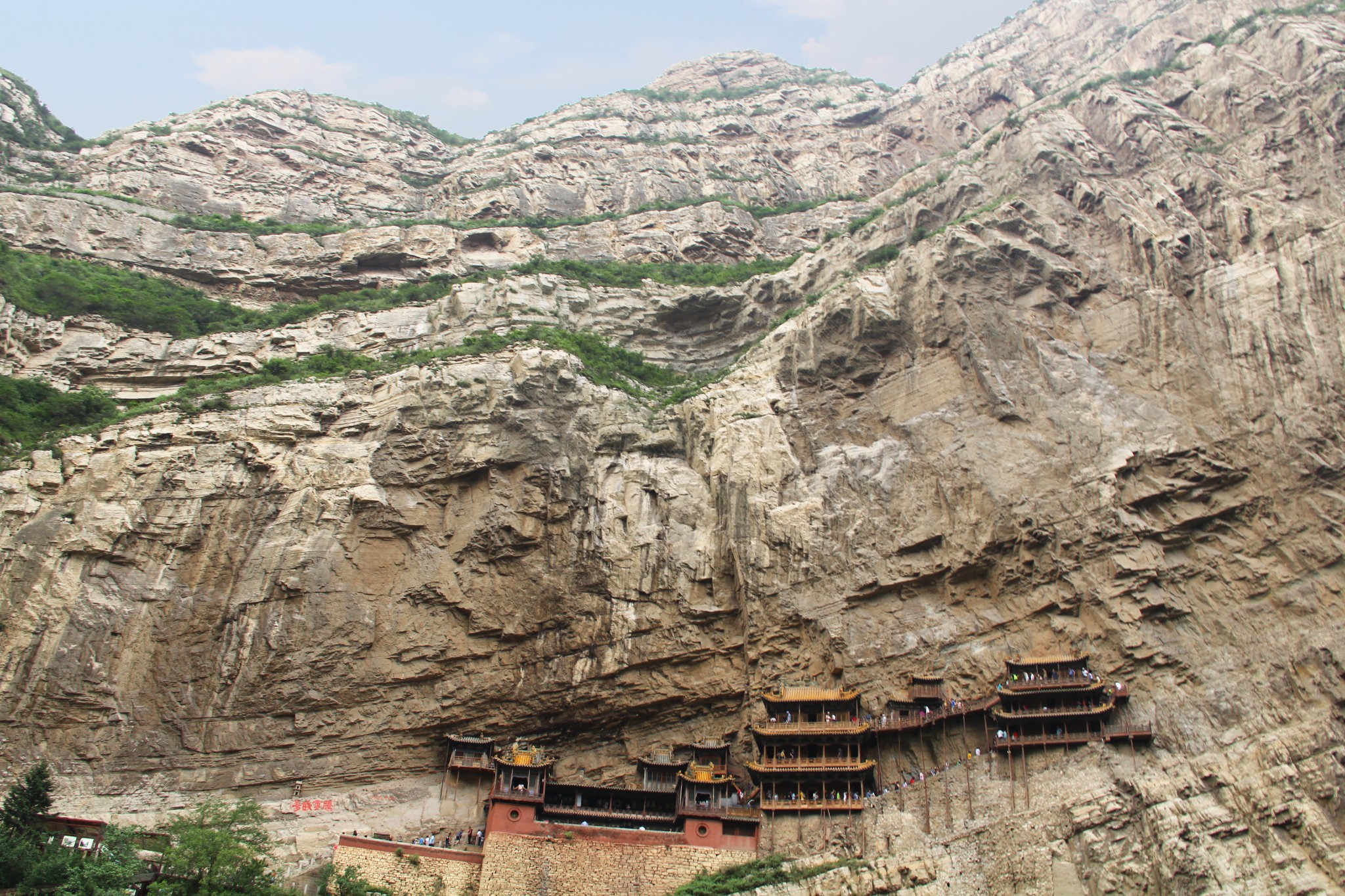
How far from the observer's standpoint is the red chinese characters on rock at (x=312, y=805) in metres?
28.0

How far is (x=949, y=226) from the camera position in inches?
1542

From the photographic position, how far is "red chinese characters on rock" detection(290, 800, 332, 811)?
2800 cm

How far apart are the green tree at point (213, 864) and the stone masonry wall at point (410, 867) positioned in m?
2.08

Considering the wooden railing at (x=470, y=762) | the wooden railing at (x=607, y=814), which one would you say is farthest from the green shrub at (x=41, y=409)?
the wooden railing at (x=607, y=814)

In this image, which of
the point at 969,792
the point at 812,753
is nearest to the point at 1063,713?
the point at 969,792

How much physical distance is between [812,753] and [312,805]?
48.7 ft

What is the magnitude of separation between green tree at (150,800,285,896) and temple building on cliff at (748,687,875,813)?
13.3 metres

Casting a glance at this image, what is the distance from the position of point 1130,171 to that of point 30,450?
43400 mm

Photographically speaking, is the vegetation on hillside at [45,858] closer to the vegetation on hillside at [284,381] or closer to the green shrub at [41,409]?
the vegetation on hillside at [284,381]

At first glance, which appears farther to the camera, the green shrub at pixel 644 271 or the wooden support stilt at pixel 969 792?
the green shrub at pixel 644 271

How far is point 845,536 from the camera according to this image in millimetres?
31922

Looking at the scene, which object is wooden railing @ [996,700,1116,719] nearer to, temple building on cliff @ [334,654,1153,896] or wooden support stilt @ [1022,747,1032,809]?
temple building on cliff @ [334,654,1153,896]

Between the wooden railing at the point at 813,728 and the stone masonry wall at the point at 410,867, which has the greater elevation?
the wooden railing at the point at 813,728

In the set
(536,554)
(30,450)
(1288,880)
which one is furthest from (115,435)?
(1288,880)
